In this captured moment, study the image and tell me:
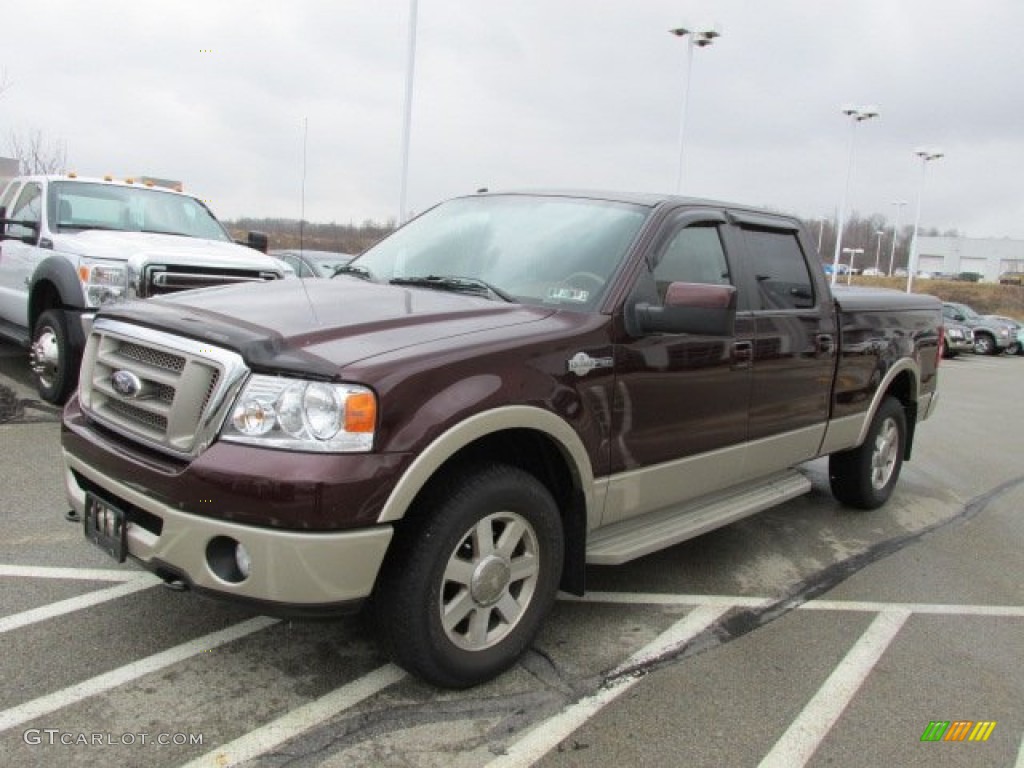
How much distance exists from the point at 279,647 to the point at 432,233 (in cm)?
218

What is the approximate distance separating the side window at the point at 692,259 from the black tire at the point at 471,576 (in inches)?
48.8

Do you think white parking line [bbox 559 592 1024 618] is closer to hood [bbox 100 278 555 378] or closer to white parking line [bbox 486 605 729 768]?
white parking line [bbox 486 605 729 768]

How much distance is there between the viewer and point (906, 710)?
3.28m

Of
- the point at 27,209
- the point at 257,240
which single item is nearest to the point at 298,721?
the point at 257,240

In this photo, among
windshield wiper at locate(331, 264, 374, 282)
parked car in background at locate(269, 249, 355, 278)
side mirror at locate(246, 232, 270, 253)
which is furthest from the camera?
parked car in background at locate(269, 249, 355, 278)

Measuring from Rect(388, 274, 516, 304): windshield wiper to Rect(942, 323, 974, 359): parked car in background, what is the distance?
26.4 m

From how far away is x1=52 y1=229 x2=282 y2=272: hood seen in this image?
6.65 meters

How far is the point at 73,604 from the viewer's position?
3672mm

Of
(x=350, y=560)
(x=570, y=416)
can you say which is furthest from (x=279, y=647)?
(x=570, y=416)

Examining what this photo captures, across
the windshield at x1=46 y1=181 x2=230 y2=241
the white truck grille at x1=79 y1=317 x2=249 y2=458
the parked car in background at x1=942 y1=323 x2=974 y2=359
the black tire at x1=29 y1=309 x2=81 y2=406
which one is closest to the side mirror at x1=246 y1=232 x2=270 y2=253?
the windshield at x1=46 y1=181 x2=230 y2=241

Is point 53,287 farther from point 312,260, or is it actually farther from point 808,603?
point 808,603

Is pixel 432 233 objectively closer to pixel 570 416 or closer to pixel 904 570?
pixel 570 416

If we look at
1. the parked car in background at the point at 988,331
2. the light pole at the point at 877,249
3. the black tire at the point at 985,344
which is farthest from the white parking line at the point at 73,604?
the light pole at the point at 877,249

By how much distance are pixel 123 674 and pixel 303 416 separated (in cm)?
129
